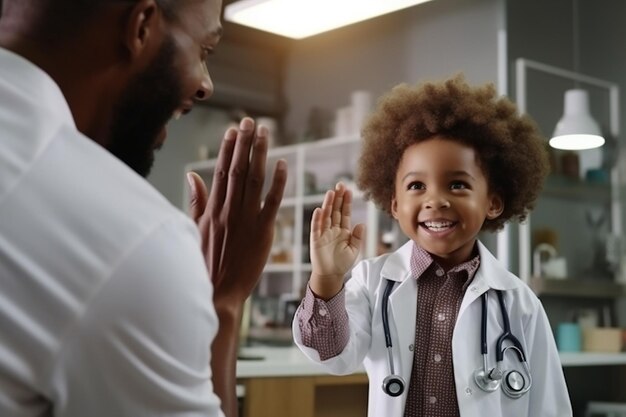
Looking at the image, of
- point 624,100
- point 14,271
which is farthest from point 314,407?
point 624,100

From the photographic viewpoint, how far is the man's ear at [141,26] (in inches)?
25.8

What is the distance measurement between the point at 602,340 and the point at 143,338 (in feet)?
9.43

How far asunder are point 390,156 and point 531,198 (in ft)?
0.78

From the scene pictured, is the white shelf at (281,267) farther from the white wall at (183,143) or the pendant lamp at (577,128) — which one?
the pendant lamp at (577,128)

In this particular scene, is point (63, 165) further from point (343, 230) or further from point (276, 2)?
point (276, 2)

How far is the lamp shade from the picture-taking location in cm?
293

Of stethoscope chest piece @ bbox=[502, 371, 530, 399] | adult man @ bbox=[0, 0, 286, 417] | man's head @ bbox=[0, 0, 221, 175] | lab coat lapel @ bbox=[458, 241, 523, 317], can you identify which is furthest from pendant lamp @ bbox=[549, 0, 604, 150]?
adult man @ bbox=[0, 0, 286, 417]

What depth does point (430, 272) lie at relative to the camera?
1171mm

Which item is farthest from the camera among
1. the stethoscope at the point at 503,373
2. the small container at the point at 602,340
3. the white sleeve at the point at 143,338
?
the small container at the point at 602,340

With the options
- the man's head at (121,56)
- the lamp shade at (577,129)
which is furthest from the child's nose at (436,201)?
the lamp shade at (577,129)

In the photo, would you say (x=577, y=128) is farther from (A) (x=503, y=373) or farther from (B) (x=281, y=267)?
(A) (x=503, y=373)

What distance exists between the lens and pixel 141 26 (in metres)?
0.66

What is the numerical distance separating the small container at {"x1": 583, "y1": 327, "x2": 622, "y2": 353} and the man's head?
268cm

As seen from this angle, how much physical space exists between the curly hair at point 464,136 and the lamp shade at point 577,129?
1744mm
